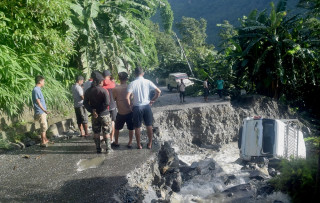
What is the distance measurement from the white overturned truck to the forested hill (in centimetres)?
5303

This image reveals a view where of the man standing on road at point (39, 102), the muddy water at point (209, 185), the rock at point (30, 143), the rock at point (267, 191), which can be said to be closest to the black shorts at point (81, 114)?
the man standing on road at point (39, 102)

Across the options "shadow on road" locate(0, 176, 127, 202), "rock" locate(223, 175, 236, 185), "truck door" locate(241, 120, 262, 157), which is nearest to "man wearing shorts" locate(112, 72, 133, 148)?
"shadow on road" locate(0, 176, 127, 202)

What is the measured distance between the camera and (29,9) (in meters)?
6.86

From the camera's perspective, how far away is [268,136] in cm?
821

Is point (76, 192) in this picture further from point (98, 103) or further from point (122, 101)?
point (122, 101)

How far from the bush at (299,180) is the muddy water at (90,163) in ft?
10.6

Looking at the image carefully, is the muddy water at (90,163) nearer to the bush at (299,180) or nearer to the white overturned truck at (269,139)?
the bush at (299,180)

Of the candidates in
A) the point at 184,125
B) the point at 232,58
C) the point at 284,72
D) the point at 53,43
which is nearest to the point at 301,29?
the point at 284,72

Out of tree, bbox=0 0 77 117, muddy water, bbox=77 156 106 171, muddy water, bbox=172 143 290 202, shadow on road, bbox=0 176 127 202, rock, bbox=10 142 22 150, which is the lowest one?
muddy water, bbox=172 143 290 202

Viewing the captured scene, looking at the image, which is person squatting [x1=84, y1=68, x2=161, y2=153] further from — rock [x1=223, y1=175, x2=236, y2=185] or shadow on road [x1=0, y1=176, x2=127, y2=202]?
rock [x1=223, y1=175, x2=236, y2=185]

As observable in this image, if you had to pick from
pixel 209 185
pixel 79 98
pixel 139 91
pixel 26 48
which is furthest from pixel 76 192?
pixel 26 48

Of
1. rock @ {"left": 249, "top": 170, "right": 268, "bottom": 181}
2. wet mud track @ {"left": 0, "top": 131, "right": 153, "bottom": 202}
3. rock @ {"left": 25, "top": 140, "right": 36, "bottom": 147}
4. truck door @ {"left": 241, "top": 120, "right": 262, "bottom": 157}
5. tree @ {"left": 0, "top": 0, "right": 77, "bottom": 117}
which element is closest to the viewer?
wet mud track @ {"left": 0, "top": 131, "right": 153, "bottom": 202}

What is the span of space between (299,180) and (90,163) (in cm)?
367

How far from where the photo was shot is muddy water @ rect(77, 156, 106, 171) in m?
5.21
